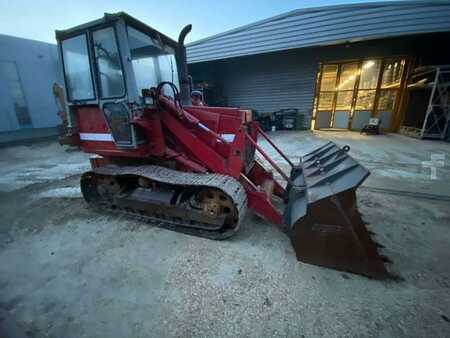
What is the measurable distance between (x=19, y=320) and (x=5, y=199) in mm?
3549

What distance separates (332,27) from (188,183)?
9.64m

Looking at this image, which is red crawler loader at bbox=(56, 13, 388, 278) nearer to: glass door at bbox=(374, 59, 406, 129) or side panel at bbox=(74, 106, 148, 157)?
side panel at bbox=(74, 106, 148, 157)

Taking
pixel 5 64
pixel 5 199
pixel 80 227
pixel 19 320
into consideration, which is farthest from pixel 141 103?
pixel 5 64

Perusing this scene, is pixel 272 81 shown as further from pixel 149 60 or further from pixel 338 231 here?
pixel 338 231

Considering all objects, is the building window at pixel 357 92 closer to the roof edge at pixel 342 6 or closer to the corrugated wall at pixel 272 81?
the corrugated wall at pixel 272 81

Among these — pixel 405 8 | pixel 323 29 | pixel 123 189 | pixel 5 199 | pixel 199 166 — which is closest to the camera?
pixel 199 166

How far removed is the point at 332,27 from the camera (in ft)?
26.4

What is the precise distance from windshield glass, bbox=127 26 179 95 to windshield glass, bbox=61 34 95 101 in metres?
0.62

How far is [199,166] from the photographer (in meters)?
2.78

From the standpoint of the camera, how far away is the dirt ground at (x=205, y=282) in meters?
1.48

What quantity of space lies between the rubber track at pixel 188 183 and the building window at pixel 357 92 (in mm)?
10642

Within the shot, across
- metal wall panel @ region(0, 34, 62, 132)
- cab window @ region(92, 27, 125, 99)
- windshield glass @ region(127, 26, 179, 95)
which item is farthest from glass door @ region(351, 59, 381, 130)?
metal wall panel @ region(0, 34, 62, 132)

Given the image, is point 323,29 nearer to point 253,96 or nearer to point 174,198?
point 253,96

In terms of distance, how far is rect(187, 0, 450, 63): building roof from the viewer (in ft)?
23.3
